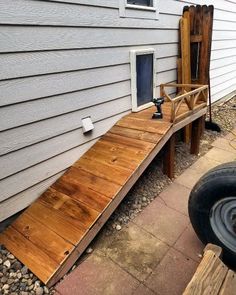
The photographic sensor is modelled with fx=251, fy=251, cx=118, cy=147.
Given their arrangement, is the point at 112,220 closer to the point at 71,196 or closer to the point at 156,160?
the point at 71,196

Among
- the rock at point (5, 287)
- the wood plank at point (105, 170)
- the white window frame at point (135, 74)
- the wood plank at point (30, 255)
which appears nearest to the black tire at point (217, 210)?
the wood plank at point (105, 170)

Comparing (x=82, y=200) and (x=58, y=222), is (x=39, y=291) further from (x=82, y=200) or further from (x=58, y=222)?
(x=82, y=200)

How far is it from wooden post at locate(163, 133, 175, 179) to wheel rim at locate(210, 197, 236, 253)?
1.35 metres

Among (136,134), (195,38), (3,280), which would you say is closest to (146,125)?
(136,134)

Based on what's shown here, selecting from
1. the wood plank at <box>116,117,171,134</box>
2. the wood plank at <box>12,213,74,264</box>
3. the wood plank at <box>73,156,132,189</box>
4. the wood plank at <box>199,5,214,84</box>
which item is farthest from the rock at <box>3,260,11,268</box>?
the wood plank at <box>199,5,214,84</box>

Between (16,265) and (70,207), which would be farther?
(70,207)

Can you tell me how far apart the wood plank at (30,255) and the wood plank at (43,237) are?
0.03 m

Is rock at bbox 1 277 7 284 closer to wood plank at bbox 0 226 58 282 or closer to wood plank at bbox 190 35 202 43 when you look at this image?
wood plank at bbox 0 226 58 282

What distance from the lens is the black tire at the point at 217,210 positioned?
1903mm

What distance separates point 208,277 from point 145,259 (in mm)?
861

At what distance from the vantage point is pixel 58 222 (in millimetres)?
2348

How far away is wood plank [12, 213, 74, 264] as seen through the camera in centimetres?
210

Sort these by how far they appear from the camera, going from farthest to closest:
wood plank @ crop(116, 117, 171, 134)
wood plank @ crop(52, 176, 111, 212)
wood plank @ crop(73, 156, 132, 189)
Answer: wood plank @ crop(116, 117, 171, 134)
wood plank @ crop(73, 156, 132, 189)
wood plank @ crop(52, 176, 111, 212)

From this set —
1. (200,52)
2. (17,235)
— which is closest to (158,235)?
(17,235)
